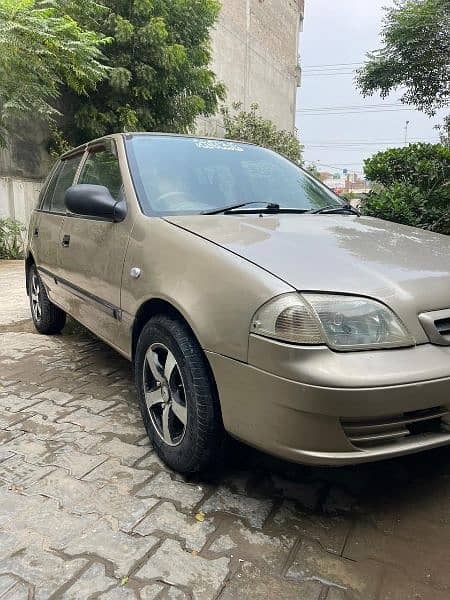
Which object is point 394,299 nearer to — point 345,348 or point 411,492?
point 345,348

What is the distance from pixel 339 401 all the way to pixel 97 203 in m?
1.74

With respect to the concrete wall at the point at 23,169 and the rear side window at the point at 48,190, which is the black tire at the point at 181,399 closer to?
the rear side window at the point at 48,190

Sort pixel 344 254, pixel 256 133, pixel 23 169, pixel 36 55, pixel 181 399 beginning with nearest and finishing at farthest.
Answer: pixel 344 254 → pixel 181 399 → pixel 36 55 → pixel 23 169 → pixel 256 133

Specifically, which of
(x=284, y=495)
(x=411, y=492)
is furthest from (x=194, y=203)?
(x=411, y=492)

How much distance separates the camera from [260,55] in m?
24.2

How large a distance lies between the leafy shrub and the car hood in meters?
9.15

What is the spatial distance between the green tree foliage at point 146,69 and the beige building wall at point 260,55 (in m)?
5.51

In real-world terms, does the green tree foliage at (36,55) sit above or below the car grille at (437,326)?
above

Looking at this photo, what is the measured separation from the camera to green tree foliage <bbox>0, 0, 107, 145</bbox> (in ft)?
26.1

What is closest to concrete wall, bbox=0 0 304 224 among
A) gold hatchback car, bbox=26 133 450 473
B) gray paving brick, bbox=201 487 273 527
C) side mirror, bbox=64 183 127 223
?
side mirror, bbox=64 183 127 223

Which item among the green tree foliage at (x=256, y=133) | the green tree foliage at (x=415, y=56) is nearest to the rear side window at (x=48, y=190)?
the green tree foliage at (x=415, y=56)

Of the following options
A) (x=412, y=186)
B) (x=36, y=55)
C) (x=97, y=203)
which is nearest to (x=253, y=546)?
(x=97, y=203)

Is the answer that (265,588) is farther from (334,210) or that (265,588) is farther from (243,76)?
(243,76)

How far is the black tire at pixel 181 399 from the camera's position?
2.05m
